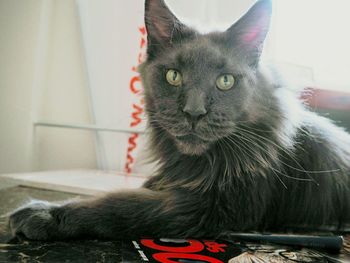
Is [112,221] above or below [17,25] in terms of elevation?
below

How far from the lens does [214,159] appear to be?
1.02m

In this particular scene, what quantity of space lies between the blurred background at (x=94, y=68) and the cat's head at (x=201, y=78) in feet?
3.22

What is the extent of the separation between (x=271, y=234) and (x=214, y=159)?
241 mm

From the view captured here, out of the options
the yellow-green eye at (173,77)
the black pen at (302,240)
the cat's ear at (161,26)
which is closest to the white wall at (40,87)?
the cat's ear at (161,26)

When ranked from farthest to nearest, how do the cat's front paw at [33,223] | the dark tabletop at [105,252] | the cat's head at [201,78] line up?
1. the cat's head at [201,78]
2. the cat's front paw at [33,223]
3. the dark tabletop at [105,252]

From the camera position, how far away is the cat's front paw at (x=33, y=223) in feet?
2.73

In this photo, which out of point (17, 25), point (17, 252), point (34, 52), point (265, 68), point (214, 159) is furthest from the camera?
point (34, 52)

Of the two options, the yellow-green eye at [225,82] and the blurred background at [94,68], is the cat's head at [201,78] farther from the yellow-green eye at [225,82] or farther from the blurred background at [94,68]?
the blurred background at [94,68]

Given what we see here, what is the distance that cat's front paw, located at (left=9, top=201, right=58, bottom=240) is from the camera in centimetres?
83

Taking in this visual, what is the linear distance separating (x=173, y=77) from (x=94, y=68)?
164cm

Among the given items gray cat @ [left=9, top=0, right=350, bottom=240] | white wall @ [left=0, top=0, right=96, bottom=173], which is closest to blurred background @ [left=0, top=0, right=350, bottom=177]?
white wall @ [left=0, top=0, right=96, bottom=173]

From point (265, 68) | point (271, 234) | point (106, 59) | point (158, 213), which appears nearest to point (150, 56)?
point (265, 68)

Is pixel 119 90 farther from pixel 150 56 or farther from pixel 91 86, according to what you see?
pixel 150 56

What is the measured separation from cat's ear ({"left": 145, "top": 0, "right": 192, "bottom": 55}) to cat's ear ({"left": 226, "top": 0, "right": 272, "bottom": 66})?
0.45 ft
